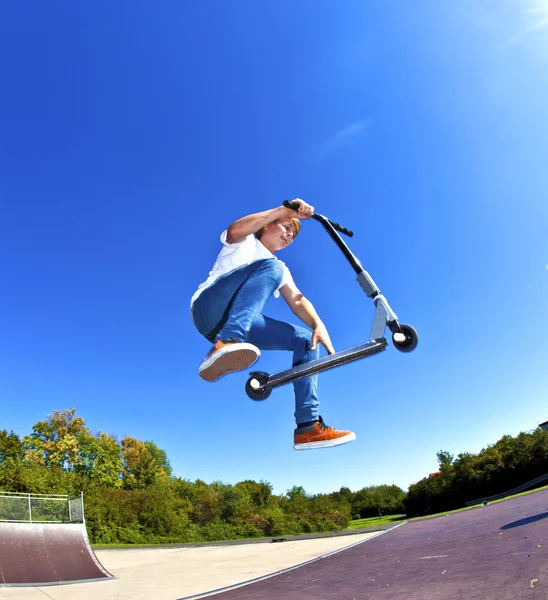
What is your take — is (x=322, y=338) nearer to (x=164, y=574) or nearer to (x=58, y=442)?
(x=164, y=574)

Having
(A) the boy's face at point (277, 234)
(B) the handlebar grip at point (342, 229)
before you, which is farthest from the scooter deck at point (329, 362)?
(A) the boy's face at point (277, 234)

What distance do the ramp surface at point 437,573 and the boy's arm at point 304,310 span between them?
520cm

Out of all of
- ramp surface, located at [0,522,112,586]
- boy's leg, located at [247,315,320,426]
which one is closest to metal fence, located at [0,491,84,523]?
ramp surface, located at [0,522,112,586]

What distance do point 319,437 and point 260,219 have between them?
200cm

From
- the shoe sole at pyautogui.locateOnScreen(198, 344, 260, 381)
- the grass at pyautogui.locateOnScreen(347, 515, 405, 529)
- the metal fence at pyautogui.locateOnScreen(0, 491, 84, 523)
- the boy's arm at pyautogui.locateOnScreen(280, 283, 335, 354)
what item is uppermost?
the boy's arm at pyautogui.locateOnScreen(280, 283, 335, 354)

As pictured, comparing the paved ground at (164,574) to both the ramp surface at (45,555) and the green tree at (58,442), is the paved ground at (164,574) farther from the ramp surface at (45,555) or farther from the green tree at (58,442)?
the green tree at (58,442)

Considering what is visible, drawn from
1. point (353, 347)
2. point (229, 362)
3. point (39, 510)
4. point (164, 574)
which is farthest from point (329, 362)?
point (39, 510)

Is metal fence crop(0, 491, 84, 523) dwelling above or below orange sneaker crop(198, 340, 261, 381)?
below

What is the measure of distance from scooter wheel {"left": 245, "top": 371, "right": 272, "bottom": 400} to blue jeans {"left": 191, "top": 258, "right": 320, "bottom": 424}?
0.26 meters

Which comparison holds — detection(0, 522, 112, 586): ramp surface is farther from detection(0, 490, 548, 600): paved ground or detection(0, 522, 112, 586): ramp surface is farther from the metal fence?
detection(0, 490, 548, 600): paved ground

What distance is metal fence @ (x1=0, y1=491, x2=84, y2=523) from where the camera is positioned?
1534 cm

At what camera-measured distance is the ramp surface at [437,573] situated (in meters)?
6.54

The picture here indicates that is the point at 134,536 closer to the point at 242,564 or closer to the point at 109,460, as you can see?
the point at 242,564

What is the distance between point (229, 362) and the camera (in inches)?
120
